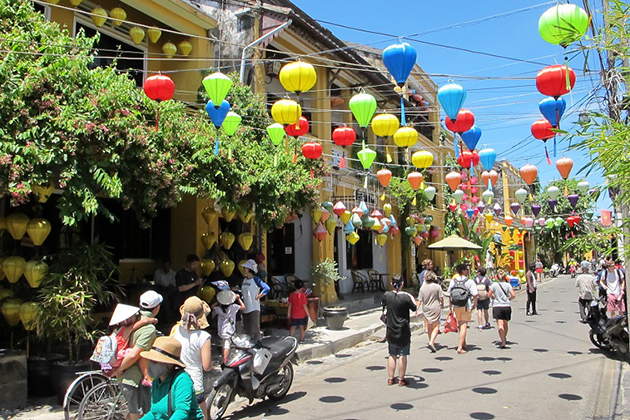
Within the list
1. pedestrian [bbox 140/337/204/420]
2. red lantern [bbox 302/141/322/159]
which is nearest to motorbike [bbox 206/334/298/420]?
pedestrian [bbox 140/337/204/420]

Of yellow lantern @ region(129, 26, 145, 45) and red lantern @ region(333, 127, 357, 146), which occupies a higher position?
yellow lantern @ region(129, 26, 145, 45)

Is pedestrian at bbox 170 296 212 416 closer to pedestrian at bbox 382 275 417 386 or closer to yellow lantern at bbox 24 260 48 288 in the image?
yellow lantern at bbox 24 260 48 288

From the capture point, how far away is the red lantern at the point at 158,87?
7.46 meters

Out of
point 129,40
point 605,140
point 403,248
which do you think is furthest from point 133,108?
point 403,248

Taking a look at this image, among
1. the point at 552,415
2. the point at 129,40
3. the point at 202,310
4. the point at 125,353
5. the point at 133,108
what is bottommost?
the point at 552,415

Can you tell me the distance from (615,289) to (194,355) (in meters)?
10.1

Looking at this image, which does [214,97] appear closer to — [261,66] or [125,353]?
[125,353]

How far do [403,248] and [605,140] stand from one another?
18.7 meters

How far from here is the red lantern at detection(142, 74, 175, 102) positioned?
7.46 metres

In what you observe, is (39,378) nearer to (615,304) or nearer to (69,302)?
(69,302)

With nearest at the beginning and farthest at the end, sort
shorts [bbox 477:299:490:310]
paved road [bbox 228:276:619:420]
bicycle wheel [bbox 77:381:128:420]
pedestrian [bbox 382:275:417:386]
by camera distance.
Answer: bicycle wheel [bbox 77:381:128:420]
paved road [bbox 228:276:619:420]
pedestrian [bbox 382:275:417:386]
shorts [bbox 477:299:490:310]

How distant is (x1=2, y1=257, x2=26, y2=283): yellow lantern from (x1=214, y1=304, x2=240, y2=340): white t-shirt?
2.93 m

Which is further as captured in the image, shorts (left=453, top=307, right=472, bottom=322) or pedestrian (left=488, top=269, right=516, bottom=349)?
pedestrian (left=488, top=269, right=516, bottom=349)

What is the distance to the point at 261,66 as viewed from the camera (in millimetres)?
13430
